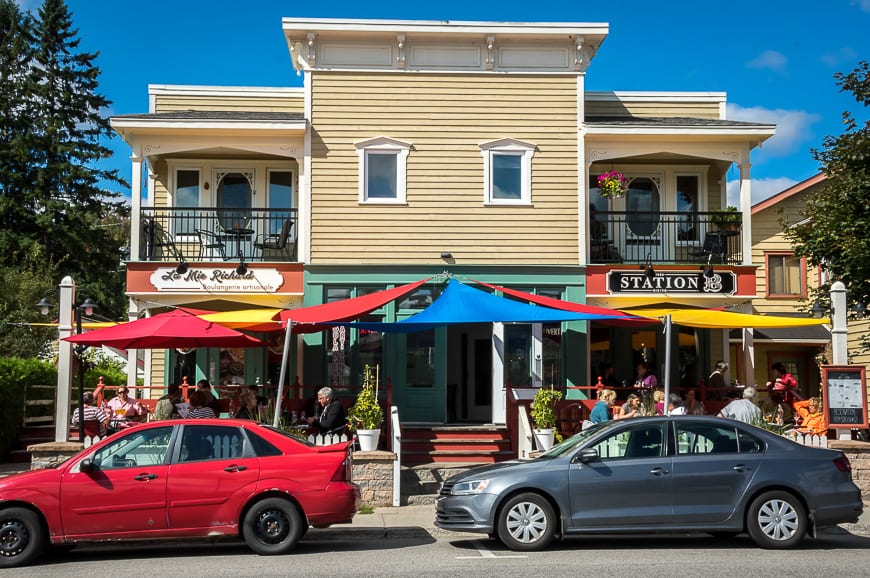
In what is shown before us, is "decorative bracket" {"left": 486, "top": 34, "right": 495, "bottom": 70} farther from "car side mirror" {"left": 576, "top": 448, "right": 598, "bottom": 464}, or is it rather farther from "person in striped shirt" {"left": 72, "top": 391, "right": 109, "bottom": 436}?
"car side mirror" {"left": 576, "top": 448, "right": 598, "bottom": 464}

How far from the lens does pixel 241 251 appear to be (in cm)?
1869

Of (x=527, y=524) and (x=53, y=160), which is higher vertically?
(x=53, y=160)

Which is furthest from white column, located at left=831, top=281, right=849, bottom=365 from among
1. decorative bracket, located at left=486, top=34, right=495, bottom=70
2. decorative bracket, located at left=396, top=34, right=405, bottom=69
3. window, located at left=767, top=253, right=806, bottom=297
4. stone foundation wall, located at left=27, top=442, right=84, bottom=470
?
window, located at left=767, top=253, right=806, bottom=297

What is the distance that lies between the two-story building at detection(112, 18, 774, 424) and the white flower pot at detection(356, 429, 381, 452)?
3.91 m

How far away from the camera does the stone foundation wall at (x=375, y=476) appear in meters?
13.7

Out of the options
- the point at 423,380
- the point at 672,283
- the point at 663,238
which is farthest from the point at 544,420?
the point at 663,238

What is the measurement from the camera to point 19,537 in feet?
31.5

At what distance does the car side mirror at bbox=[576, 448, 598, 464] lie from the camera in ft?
33.6

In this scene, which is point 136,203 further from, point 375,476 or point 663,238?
point 663,238

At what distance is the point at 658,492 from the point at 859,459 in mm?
5361

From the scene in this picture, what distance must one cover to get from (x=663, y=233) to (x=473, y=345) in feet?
14.9

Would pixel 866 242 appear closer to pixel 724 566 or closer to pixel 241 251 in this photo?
pixel 724 566

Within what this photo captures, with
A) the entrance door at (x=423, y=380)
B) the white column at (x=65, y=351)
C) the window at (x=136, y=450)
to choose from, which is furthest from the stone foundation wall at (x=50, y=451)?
the entrance door at (x=423, y=380)

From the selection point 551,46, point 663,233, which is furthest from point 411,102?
point 663,233
